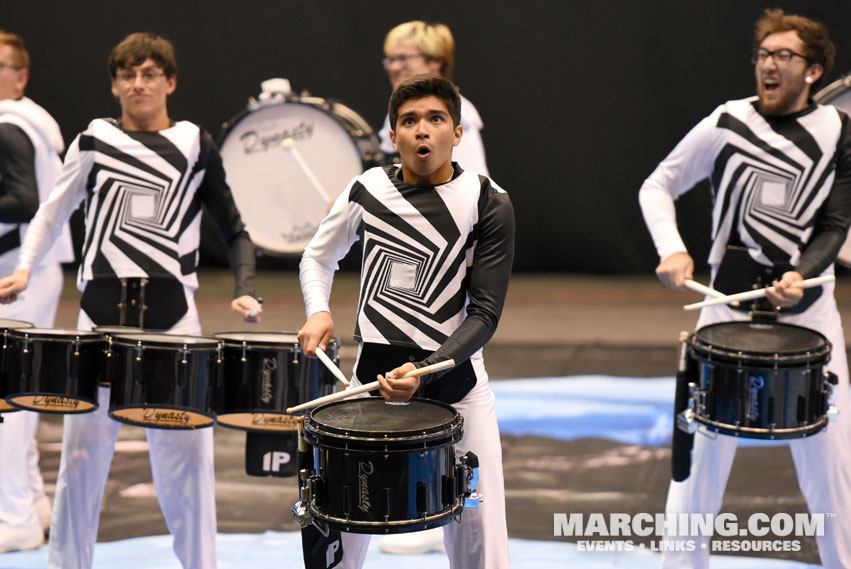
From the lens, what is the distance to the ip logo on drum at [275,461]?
3.51 m

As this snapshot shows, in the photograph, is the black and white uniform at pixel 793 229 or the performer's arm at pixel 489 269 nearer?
the performer's arm at pixel 489 269

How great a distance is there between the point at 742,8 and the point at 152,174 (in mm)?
6749

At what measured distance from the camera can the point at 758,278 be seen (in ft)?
11.8

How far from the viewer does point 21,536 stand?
416cm

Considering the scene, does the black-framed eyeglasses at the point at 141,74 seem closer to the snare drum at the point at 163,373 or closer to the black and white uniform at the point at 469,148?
the snare drum at the point at 163,373

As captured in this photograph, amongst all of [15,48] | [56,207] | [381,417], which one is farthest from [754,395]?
[15,48]

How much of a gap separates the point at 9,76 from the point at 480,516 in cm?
277

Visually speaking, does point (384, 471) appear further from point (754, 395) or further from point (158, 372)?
point (754, 395)

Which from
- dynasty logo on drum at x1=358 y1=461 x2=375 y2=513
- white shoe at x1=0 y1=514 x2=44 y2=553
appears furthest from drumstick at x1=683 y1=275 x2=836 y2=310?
white shoe at x1=0 y1=514 x2=44 y2=553

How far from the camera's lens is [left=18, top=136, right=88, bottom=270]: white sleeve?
3.56 metres

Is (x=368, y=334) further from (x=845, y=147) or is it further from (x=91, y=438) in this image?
(x=845, y=147)

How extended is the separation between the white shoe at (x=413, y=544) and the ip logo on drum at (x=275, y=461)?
2.77 ft

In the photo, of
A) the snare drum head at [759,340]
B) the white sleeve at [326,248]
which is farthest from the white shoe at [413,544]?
the white sleeve at [326,248]

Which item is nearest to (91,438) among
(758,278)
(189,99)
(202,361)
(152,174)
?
(202,361)
